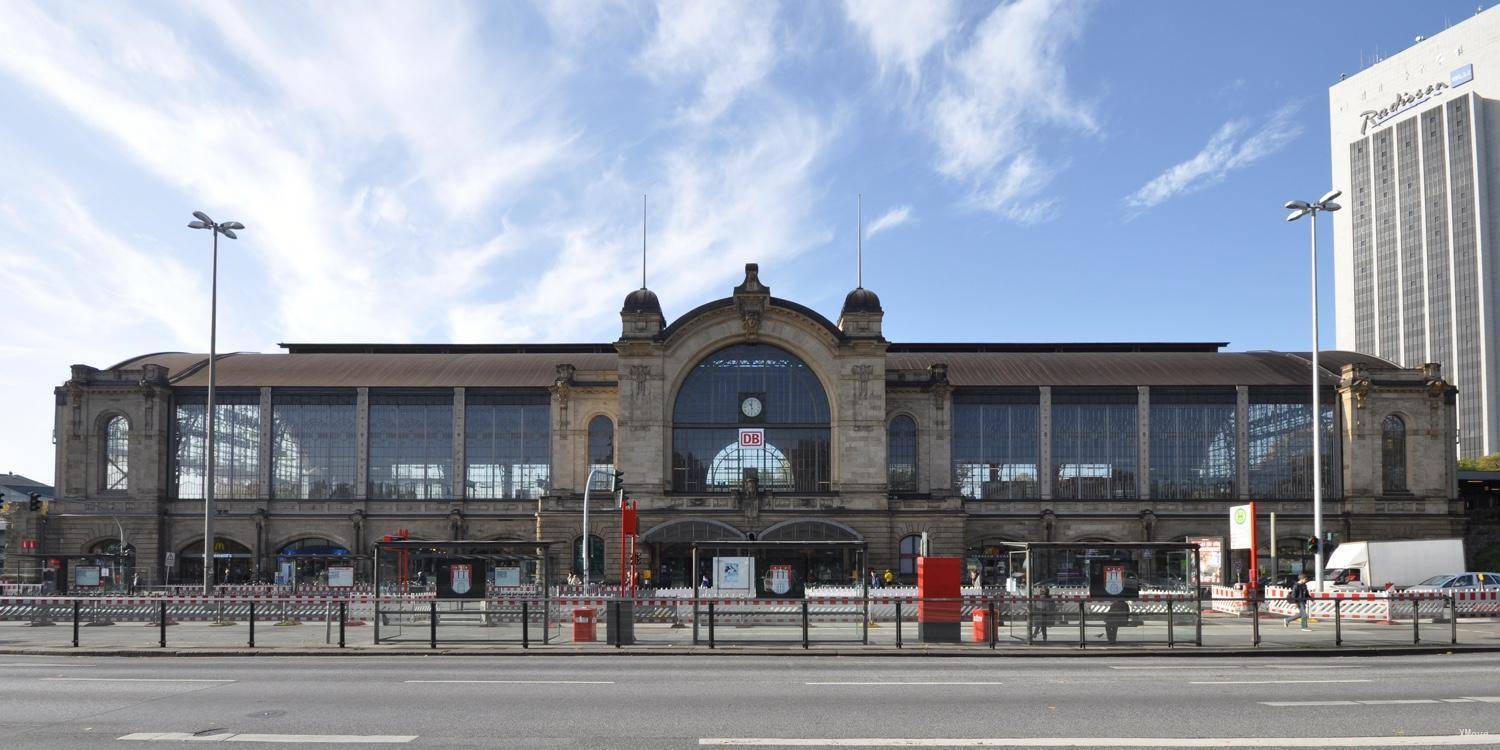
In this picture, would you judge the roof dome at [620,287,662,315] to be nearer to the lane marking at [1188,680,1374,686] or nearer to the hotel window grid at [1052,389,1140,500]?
the hotel window grid at [1052,389,1140,500]

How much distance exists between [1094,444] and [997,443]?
583 cm

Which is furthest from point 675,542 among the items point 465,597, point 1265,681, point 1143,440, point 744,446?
point 1265,681

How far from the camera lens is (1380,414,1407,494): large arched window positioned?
66.9 metres

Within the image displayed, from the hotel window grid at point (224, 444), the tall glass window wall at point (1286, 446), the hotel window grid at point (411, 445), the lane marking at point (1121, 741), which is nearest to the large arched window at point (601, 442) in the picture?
the hotel window grid at point (411, 445)

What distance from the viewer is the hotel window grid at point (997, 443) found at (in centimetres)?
Result: 6775

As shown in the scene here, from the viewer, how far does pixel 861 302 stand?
212ft

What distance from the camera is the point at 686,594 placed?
1645 inches

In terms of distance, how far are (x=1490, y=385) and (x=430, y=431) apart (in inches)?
5114

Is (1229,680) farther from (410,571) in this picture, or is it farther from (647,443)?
(647,443)

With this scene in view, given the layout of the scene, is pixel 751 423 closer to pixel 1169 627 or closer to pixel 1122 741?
pixel 1169 627

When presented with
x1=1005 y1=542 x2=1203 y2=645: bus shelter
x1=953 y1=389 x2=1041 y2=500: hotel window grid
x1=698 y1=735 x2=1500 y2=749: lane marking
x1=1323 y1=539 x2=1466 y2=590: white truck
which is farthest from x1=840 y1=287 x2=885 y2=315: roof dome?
x1=698 y1=735 x2=1500 y2=749: lane marking

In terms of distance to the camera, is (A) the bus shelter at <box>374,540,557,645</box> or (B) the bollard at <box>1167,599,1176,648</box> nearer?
(B) the bollard at <box>1167,599,1176,648</box>

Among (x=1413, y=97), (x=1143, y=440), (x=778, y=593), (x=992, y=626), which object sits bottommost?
(x=992, y=626)

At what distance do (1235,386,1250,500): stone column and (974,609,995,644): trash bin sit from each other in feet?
148
